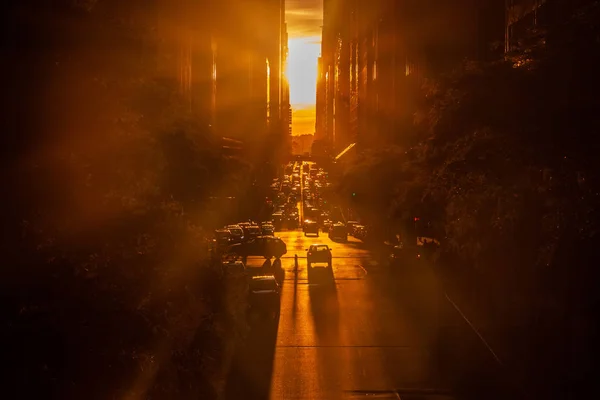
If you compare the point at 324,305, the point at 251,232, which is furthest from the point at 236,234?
the point at 324,305

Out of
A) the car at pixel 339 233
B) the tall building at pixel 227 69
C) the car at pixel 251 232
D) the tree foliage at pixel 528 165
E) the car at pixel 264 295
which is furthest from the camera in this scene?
the tall building at pixel 227 69

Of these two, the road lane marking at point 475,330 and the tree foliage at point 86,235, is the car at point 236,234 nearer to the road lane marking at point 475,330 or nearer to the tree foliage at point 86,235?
the road lane marking at point 475,330

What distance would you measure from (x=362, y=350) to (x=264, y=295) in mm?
6286

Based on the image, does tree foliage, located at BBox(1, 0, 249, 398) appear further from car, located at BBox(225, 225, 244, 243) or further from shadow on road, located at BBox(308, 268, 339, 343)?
car, located at BBox(225, 225, 244, 243)

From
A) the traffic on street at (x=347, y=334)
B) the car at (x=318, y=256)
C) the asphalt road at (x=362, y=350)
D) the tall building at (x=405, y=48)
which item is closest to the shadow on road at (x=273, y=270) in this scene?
the traffic on street at (x=347, y=334)

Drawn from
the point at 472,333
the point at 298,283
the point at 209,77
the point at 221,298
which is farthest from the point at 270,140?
the point at 221,298

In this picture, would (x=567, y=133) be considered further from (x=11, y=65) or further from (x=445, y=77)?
(x=11, y=65)

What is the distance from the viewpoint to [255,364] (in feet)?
70.8

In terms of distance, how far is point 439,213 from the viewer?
35.4m

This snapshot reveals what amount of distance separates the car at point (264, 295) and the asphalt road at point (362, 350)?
25.9 inches

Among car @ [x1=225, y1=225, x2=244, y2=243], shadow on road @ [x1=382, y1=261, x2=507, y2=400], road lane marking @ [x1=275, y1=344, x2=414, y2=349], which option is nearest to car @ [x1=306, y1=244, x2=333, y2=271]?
car @ [x1=225, y1=225, x2=244, y2=243]

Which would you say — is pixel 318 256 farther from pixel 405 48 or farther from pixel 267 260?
pixel 405 48

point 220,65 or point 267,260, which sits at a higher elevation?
point 220,65

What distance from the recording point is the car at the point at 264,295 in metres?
28.7
